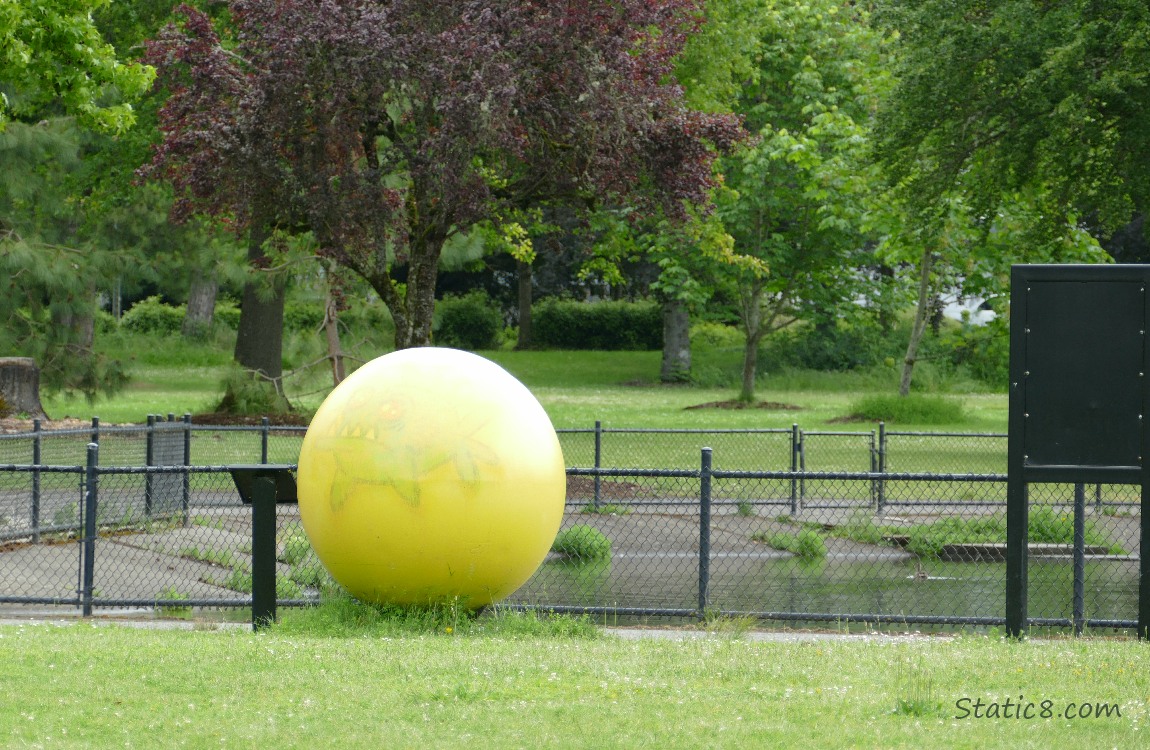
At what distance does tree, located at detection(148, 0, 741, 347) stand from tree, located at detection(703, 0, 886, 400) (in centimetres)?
1290

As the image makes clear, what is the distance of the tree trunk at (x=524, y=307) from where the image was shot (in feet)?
189

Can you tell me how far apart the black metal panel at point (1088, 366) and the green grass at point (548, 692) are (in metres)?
1.22

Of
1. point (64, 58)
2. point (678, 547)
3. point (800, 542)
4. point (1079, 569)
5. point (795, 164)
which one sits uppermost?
point (795, 164)

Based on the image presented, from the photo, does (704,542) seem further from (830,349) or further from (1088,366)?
(830,349)

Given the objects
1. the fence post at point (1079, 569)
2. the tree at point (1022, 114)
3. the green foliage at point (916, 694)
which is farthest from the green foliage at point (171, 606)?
the tree at point (1022, 114)

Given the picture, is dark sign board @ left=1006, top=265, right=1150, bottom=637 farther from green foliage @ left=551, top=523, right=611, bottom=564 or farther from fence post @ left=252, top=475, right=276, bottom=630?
green foliage @ left=551, top=523, right=611, bottom=564

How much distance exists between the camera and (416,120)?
62.8 feet

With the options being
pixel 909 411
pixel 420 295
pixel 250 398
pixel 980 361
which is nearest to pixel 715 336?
pixel 980 361

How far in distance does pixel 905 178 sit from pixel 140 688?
2202 centimetres

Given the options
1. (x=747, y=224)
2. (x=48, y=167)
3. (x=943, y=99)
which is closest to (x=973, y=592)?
(x=943, y=99)

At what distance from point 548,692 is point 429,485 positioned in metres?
2.40

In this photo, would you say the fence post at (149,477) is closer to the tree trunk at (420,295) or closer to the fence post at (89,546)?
the fence post at (89,546)

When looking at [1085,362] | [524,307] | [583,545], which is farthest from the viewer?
[524,307]

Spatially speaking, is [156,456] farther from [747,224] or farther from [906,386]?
[747,224]
